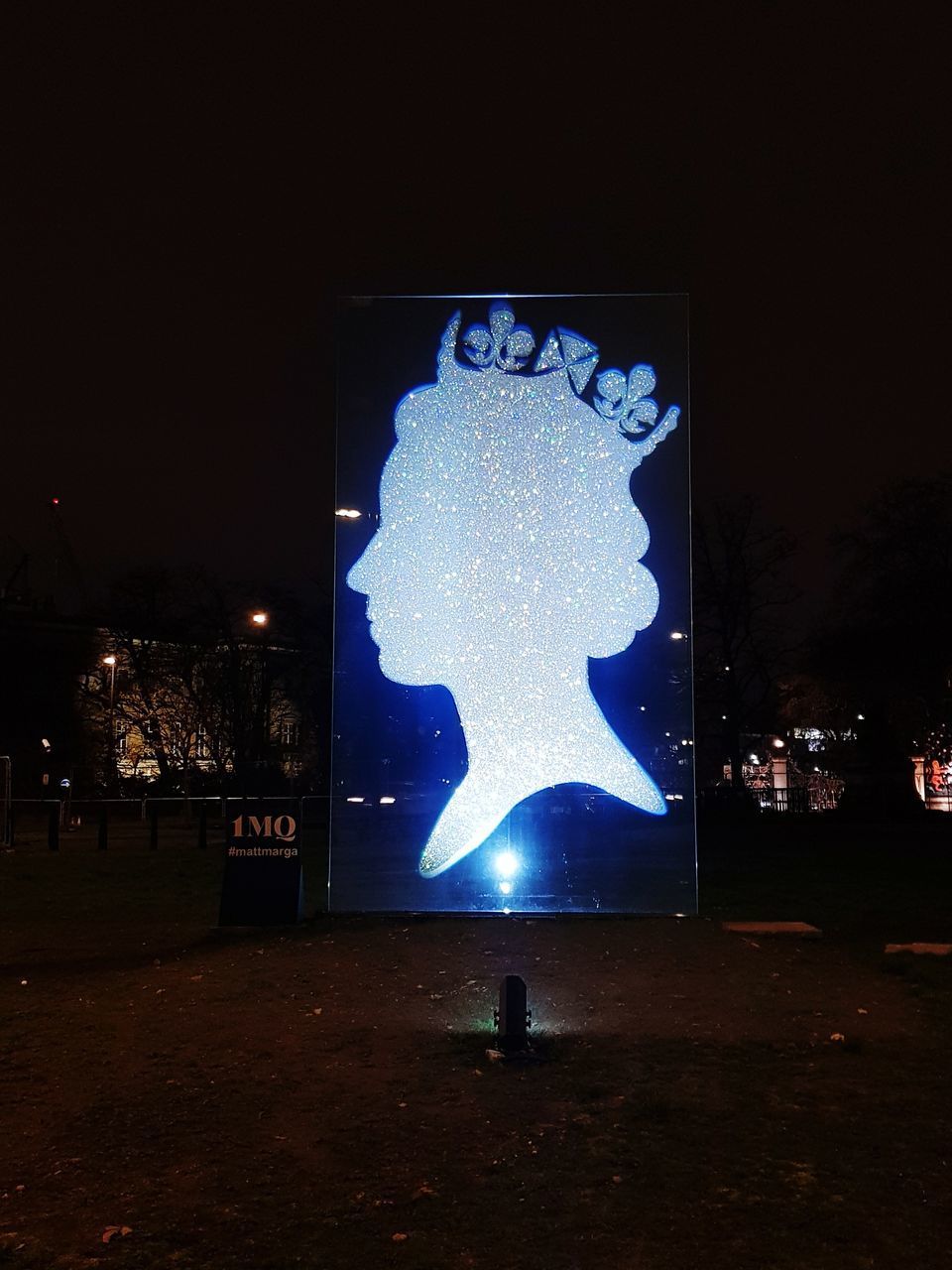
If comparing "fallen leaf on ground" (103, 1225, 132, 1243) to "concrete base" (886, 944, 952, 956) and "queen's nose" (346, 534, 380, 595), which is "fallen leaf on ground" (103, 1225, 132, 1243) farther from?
"queen's nose" (346, 534, 380, 595)

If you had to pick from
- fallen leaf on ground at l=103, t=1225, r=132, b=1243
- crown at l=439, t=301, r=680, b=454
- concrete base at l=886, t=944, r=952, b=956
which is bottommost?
fallen leaf on ground at l=103, t=1225, r=132, b=1243

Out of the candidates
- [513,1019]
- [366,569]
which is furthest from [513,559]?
[513,1019]

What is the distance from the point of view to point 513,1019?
22.3 feet

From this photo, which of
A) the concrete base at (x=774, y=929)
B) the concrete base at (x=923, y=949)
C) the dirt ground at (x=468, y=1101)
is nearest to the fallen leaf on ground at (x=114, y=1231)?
the dirt ground at (x=468, y=1101)

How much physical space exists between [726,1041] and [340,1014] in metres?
2.54

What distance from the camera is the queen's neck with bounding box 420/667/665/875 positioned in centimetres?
1265

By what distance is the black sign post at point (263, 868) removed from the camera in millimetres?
11766

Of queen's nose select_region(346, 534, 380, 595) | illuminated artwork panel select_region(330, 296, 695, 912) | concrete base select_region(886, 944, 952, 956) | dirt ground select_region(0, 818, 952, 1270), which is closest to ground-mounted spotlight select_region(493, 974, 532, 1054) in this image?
dirt ground select_region(0, 818, 952, 1270)

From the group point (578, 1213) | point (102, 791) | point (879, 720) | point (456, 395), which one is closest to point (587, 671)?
point (456, 395)

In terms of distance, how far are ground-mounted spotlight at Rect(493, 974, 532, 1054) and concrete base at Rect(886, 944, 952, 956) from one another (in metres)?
4.96

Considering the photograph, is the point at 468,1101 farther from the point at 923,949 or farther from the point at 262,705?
the point at 262,705

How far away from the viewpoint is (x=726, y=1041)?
7.10 meters

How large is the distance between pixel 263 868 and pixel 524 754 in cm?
298

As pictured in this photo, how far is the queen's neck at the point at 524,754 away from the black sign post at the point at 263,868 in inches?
62.1
